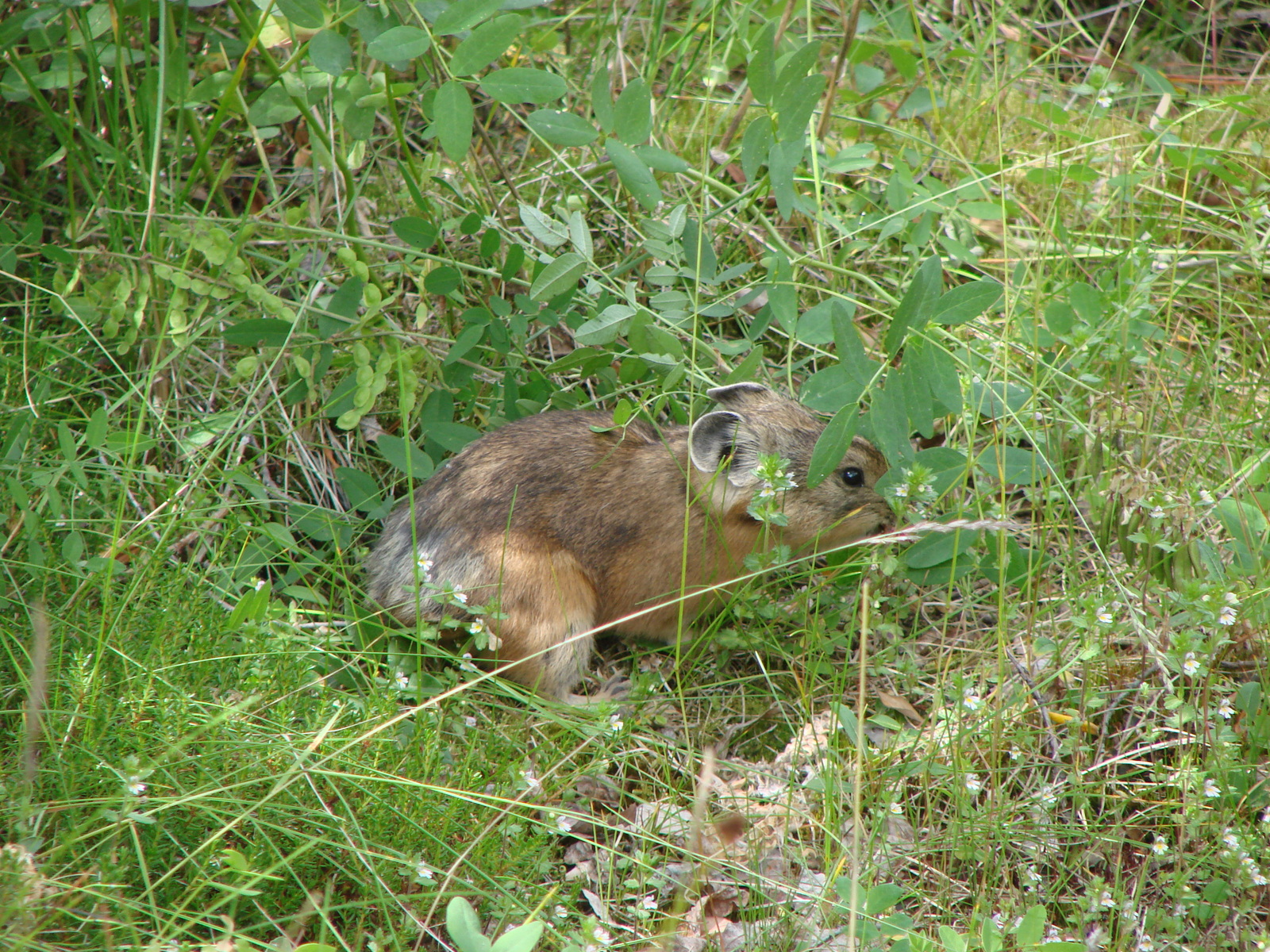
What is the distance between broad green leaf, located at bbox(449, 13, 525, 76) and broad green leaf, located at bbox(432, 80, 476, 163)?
8 centimetres

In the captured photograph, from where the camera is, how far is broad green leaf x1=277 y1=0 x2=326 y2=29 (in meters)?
4.51

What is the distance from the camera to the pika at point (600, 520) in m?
4.96

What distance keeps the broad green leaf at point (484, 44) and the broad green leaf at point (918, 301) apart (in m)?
1.90

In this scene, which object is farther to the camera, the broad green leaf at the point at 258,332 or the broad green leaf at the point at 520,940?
the broad green leaf at the point at 258,332

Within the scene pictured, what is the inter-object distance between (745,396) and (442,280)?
5.33ft

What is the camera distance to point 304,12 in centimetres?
453

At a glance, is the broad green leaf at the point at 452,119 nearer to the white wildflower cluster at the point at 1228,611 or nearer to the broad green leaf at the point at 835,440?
the broad green leaf at the point at 835,440

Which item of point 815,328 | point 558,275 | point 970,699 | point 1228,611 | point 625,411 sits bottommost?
point 970,699

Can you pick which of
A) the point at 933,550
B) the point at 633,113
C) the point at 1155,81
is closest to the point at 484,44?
the point at 633,113

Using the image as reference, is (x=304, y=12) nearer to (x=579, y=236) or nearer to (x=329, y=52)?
(x=329, y=52)

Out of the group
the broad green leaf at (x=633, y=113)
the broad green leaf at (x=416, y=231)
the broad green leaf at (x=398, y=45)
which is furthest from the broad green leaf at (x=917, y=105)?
the broad green leaf at (x=398, y=45)

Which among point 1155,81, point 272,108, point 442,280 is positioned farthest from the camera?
point 1155,81

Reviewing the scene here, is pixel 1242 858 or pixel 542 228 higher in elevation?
pixel 542 228

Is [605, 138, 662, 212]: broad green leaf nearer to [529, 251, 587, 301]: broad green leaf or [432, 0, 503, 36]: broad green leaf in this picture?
[529, 251, 587, 301]: broad green leaf
